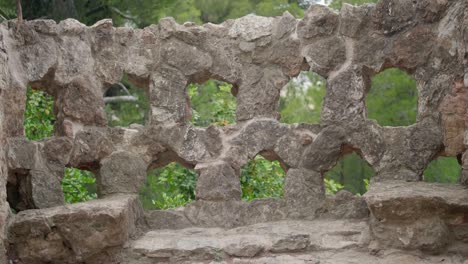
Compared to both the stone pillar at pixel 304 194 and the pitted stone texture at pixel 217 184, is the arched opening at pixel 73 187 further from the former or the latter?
the stone pillar at pixel 304 194

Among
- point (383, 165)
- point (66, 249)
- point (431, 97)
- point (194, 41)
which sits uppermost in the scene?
point (194, 41)

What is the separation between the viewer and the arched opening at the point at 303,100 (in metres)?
11.4

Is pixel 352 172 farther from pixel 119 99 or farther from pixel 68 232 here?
pixel 68 232

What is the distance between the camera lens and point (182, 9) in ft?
35.6

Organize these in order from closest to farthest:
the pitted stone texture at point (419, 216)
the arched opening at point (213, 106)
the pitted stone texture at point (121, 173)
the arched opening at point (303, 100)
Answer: the pitted stone texture at point (419, 216) → the pitted stone texture at point (121, 173) → the arched opening at point (213, 106) → the arched opening at point (303, 100)

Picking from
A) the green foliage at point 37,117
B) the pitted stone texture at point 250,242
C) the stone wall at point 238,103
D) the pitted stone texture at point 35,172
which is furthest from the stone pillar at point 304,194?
the green foliage at point 37,117

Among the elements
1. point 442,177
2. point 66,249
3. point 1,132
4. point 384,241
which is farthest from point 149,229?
point 442,177

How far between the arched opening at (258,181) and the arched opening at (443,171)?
1928 millimetres

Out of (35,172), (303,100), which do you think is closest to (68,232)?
(35,172)

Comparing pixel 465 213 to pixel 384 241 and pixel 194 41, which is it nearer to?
pixel 384 241

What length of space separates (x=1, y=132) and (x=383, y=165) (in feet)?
8.17

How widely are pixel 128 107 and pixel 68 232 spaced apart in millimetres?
5154

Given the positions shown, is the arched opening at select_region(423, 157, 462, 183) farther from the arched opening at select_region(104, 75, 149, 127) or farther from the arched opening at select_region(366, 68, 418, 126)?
the arched opening at select_region(104, 75, 149, 127)

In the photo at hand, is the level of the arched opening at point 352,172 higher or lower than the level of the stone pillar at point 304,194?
lower
